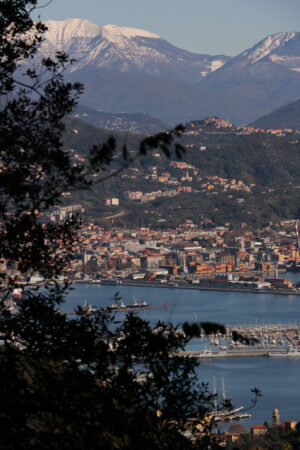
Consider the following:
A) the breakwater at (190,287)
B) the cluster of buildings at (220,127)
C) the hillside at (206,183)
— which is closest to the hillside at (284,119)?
the cluster of buildings at (220,127)

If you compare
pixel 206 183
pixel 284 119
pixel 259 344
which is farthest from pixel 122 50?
pixel 259 344

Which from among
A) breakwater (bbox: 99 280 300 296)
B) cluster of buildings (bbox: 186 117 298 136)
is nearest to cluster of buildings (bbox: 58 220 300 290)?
breakwater (bbox: 99 280 300 296)

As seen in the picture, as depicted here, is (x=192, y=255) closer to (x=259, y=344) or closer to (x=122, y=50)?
(x=259, y=344)

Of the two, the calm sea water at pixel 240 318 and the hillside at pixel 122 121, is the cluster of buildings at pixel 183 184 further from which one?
the hillside at pixel 122 121

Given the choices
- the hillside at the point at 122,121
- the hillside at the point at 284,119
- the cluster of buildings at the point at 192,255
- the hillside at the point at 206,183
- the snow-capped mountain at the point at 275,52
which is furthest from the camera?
the snow-capped mountain at the point at 275,52

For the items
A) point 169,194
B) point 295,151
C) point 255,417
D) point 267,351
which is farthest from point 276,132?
point 255,417

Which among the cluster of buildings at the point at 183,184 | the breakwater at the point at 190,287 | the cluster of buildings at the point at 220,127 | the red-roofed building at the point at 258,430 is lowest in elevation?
the red-roofed building at the point at 258,430
